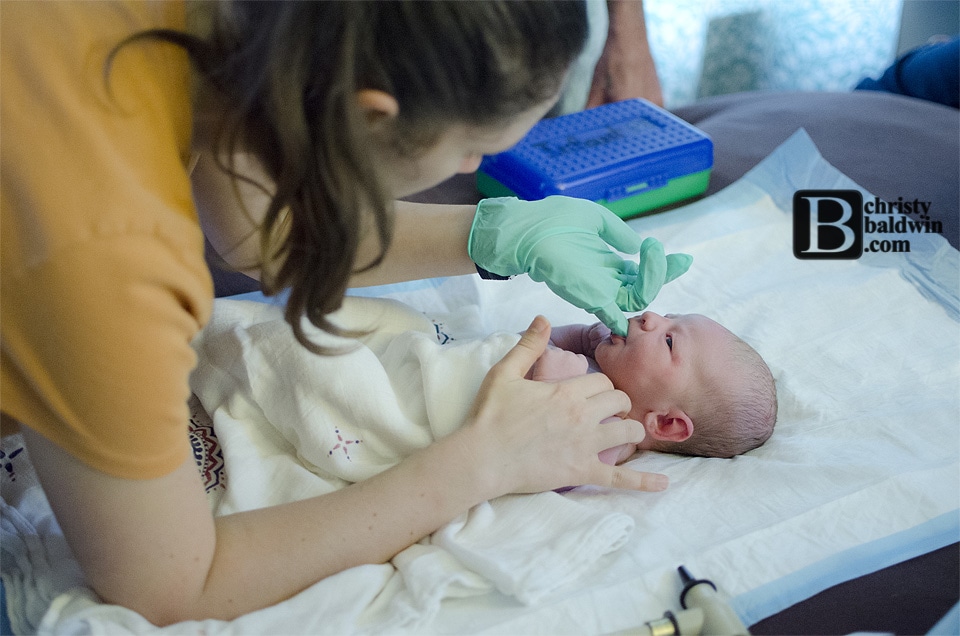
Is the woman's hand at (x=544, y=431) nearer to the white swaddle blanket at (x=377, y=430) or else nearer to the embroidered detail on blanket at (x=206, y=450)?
the white swaddle blanket at (x=377, y=430)

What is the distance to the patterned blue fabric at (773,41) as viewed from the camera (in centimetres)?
246

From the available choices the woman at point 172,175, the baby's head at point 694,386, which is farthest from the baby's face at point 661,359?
the woman at point 172,175

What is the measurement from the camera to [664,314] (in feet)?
4.78

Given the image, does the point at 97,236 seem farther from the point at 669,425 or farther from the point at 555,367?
the point at 669,425

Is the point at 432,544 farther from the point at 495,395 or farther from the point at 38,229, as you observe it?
the point at 38,229

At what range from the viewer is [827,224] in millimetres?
1653

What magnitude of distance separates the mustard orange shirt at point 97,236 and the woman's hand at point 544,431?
0.37 m

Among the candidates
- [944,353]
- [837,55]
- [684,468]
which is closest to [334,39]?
[684,468]

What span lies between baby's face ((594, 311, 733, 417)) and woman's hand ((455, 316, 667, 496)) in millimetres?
152

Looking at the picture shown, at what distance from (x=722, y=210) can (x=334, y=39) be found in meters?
1.25

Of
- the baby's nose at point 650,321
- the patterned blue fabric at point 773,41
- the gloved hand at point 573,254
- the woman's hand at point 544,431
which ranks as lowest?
the patterned blue fabric at point 773,41

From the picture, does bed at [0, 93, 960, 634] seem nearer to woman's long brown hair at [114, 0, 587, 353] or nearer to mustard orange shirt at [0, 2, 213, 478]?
mustard orange shirt at [0, 2, 213, 478]

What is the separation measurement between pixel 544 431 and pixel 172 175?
0.51 metres

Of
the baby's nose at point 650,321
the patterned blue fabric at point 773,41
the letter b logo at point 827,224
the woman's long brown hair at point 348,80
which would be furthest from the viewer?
the patterned blue fabric at point 773,41
